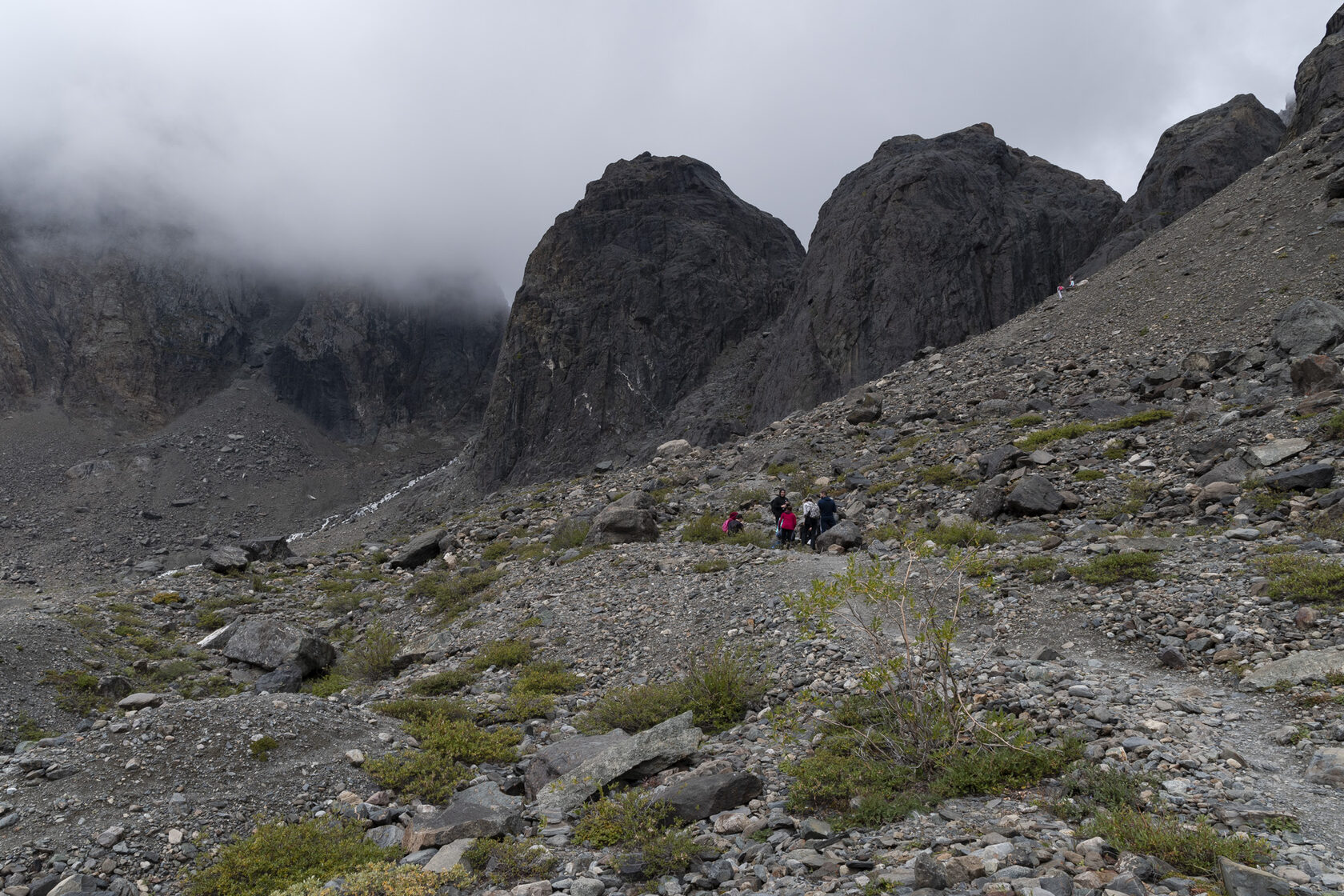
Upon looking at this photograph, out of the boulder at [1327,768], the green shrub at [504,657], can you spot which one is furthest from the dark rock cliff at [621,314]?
the boulder at [1327,768]

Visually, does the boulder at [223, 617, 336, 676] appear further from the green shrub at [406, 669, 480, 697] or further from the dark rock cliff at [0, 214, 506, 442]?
the dark rock cliff at [0, 214, 506, 442]

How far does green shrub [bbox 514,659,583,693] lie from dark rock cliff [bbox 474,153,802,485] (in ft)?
219

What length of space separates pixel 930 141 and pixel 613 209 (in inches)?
1563

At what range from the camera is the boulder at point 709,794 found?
23.7 ft

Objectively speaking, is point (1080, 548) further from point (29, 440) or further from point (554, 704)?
point (29, 440)

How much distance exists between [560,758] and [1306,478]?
1499cm

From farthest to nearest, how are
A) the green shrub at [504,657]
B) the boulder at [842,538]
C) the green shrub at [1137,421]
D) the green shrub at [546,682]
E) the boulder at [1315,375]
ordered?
the green shrub at [1137,421], the boulder at [842,538], the boulder at [1315,375], the green shrub at [504,657], the green shrub at [546,682]

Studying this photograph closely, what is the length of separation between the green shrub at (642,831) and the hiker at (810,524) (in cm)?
1381

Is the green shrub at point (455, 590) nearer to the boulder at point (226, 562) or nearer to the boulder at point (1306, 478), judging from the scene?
the boulder at point (226, 562)

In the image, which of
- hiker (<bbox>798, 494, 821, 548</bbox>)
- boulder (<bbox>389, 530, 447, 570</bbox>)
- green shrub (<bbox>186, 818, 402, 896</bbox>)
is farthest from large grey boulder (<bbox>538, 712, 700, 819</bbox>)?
boulder (<bbox>389, 530, 447, 570</bbox>)

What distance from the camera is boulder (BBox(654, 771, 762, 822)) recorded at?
722cm

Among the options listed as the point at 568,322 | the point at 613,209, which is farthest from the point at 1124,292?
the point at 613,209

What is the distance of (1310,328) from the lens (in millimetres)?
22156

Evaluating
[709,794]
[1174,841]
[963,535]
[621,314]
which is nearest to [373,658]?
[709,794]
